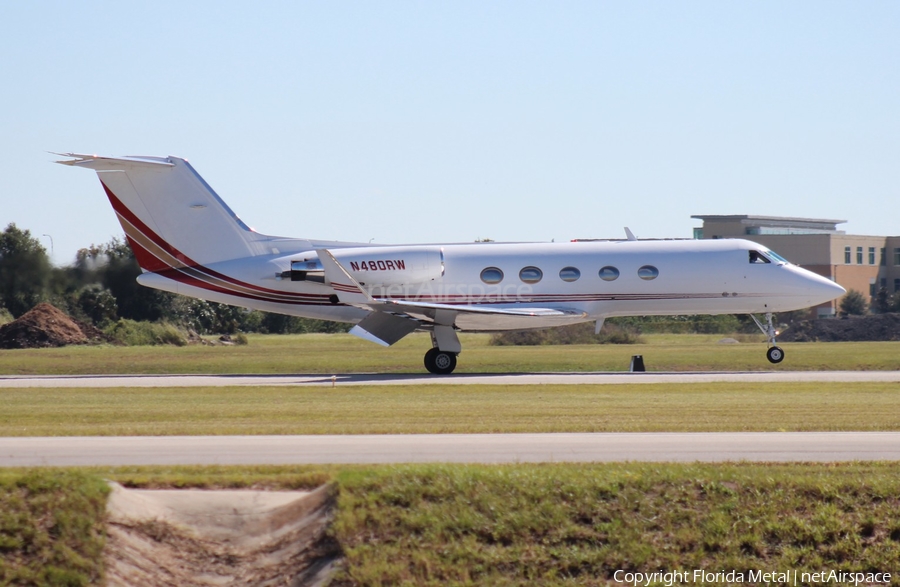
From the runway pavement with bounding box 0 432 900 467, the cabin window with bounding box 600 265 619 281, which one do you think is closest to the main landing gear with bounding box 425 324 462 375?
the cabin window with bounding box 600 265 619 281

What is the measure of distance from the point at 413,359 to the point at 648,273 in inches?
367

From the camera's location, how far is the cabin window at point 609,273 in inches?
1177

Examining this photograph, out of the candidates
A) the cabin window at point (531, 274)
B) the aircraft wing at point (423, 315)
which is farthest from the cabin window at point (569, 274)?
the aircraft wing at point (423, 315)

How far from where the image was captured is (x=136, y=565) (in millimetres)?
9258

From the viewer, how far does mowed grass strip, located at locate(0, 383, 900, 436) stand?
15680mm

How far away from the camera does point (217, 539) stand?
970 centimetres

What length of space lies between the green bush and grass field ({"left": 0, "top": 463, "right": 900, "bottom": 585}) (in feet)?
118

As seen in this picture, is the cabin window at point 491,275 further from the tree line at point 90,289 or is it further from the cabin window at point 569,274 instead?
the tree line at point 90,289

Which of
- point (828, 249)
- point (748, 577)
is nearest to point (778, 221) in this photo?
point (828, 249)

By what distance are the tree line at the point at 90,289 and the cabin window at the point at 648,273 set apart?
22129 millimetres

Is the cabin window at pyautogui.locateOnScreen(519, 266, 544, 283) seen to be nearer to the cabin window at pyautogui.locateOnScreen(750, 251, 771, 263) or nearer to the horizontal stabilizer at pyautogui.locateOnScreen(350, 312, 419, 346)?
the horizontal stabilizer at pyautogui.locateOnScreen(350, 312, 419, 346)

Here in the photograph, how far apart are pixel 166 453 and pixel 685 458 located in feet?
21.6

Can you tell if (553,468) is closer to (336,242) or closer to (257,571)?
(257,571)

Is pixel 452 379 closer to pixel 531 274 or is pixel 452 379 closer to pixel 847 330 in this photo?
pixel 531 274
